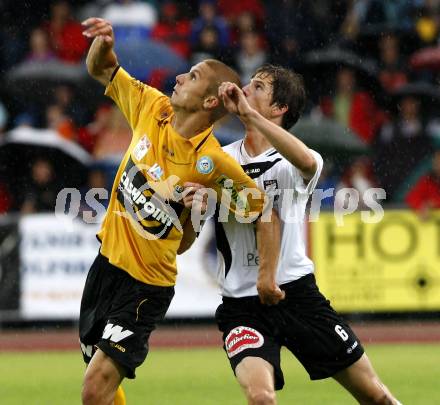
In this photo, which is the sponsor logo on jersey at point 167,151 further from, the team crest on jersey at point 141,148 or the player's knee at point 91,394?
the player's knee at point 91,394

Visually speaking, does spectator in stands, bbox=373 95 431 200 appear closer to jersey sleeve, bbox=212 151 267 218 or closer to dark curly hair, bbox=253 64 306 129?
dark curly hair, bbox=253 64 306 129

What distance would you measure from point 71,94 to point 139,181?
821 cm

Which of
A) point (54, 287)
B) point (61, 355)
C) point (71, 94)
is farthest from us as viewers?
point (71, 94)

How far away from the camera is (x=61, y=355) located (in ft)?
36.8

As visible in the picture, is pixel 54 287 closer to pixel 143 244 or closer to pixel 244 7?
pixel 244 7

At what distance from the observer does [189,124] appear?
19.6 ft

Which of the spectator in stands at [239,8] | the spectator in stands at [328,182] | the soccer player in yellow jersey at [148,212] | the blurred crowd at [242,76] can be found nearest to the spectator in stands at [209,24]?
the blurred crowd at [242,76]

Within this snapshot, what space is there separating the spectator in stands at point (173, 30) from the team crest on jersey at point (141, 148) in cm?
847

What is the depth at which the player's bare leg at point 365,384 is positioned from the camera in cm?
586

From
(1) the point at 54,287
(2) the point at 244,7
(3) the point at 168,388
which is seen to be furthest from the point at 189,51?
(3) the point at 168,388

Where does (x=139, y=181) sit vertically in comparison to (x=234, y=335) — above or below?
above

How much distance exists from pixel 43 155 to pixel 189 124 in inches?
280

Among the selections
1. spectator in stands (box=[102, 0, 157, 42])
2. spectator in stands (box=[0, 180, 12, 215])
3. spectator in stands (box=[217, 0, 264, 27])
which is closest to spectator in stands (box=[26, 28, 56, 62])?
spectator in stands (box=[102, 0, 157, 42])

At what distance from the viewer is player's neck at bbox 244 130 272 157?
233 inches
